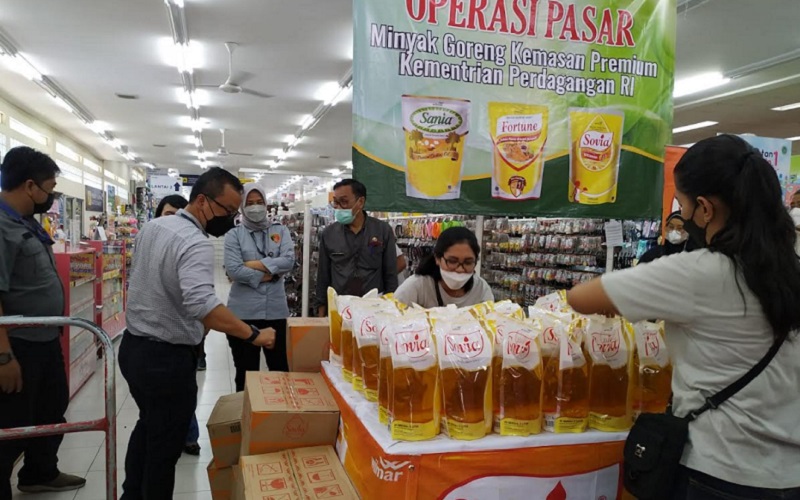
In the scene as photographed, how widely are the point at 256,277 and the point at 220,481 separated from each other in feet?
5.05

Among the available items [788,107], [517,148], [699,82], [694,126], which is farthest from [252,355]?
[694,126]

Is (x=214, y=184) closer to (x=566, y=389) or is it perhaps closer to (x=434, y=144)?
(x=434, y=144)

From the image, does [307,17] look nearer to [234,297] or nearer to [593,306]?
[234,297]

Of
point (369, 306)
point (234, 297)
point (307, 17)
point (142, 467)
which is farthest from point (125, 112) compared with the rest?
point (369, 306)

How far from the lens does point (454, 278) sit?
2.34 m

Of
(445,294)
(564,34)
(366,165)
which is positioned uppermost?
(564,34)

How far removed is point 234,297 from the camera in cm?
354

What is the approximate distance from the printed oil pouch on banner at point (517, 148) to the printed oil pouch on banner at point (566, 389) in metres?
0.93

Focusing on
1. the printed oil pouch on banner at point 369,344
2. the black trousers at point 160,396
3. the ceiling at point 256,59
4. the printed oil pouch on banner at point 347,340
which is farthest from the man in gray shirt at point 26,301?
the ceiling at point 256,59

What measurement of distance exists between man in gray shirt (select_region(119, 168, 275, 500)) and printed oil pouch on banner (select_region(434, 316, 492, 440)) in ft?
3.47

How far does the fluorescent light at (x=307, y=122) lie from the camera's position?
38.1 feet

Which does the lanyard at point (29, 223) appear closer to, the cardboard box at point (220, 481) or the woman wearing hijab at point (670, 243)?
the cardboard box at point (220, 481)

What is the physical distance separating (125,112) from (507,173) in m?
11.7

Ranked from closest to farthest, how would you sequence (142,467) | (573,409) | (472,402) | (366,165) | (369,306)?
(472,402) < (573,409) < (369,306) < (366,165) < (142,467)
